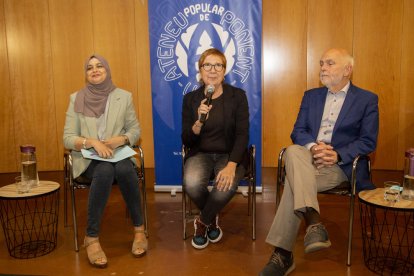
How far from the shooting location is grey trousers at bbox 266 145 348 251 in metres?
2.23

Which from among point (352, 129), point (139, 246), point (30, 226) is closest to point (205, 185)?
point (139, 246)

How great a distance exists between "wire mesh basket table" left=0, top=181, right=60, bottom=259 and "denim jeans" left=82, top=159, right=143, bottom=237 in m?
0.26

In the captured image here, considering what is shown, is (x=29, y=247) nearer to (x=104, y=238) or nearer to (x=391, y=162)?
(x=104, y=238)

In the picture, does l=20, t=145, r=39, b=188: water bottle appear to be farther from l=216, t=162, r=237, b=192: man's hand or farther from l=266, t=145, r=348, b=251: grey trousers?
l=266, t=145, r=348, b=251: grey trousers

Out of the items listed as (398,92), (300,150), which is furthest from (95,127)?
(398,92)

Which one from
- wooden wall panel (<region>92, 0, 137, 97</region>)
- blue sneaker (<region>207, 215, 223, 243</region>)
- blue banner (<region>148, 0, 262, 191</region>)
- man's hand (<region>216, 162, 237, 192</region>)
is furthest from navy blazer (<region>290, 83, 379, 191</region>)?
wooden wall panel (<region>92, 0, 137, 97</region>)

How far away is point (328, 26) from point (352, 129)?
214 centimetres

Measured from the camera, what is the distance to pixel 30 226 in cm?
320

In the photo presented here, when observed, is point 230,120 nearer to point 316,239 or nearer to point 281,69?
point 316,239

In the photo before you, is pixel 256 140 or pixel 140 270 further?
pixel 256 140

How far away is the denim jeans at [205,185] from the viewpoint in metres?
2.67

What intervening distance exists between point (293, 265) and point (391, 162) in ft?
8.63

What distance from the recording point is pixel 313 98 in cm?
280

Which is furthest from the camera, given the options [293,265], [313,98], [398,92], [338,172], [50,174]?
[50,174]
